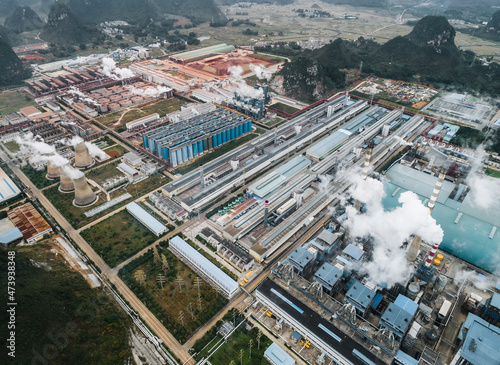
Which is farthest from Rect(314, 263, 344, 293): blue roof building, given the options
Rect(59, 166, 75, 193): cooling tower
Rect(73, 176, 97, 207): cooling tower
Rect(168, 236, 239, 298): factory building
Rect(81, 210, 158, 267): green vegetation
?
Rect(59, 166, 75, 193): cooling tower

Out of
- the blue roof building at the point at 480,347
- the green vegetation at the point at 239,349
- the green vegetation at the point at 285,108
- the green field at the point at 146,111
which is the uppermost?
the green vegetation at the point at 285,108

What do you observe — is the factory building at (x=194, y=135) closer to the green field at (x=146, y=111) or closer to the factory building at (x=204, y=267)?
the green field at (x=146, y=111)

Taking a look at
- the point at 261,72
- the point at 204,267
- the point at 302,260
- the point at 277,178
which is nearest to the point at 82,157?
the point at 204,267

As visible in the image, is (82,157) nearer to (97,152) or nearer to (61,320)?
(97,152)

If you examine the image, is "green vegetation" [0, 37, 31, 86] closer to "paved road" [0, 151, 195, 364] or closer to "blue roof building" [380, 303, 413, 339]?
"paved road" [0, 151, 195, 364]

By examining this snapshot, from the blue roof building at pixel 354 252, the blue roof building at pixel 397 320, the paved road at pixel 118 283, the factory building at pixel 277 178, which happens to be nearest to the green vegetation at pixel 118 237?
the paved road at pixel 118 283

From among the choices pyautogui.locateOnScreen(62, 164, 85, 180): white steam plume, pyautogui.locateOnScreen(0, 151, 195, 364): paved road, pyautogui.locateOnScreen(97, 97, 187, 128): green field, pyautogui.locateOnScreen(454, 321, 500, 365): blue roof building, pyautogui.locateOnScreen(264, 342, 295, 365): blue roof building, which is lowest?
pyautogui.locateOnScreen(0, 151, 195, 364): paved road
